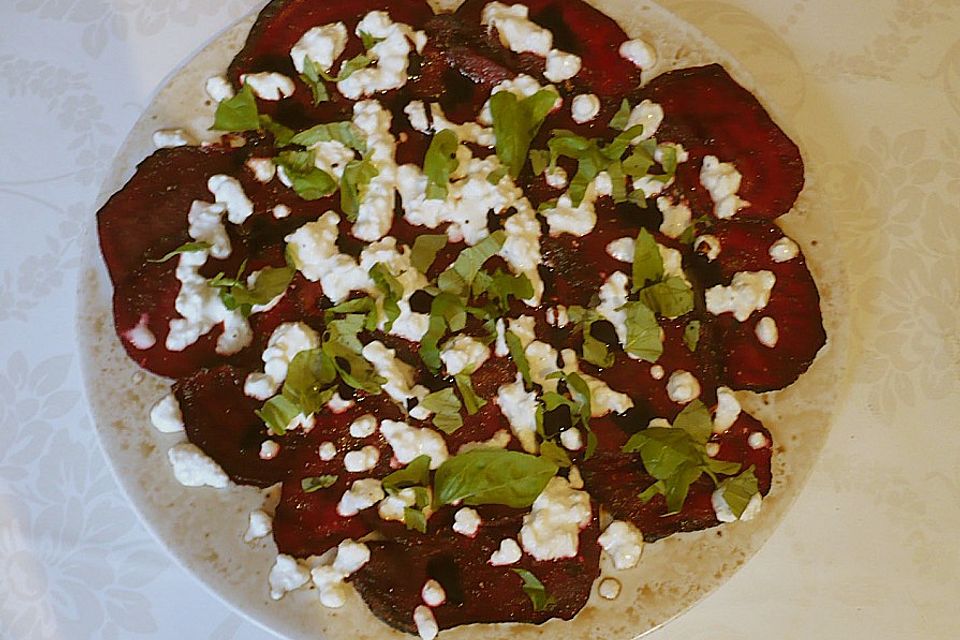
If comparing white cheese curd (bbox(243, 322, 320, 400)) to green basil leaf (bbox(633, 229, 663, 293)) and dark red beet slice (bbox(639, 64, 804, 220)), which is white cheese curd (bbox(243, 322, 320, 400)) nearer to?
green basil leaf (bbox(633, 229, 663, 293))

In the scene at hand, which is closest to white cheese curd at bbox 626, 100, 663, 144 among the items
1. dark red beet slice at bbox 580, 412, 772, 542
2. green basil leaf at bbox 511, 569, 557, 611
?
dark red beet slice at bbox 580, 412, 772, 542

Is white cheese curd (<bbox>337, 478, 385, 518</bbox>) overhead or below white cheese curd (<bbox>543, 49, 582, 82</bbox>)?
below

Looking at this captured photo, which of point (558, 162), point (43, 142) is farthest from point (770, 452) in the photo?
point (43, 142)

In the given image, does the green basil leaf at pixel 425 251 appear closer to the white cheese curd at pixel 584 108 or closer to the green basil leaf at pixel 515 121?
the green basil leaf at pixel 515 121

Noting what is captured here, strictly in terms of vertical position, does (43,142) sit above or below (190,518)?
above

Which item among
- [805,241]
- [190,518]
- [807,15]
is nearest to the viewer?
[190,518]

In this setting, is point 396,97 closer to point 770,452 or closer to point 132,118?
point 132,118

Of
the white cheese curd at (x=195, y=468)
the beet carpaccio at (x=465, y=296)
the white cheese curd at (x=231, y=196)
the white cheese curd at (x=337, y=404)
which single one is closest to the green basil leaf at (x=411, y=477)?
the beet carpaccio at (x=465, y=296)
